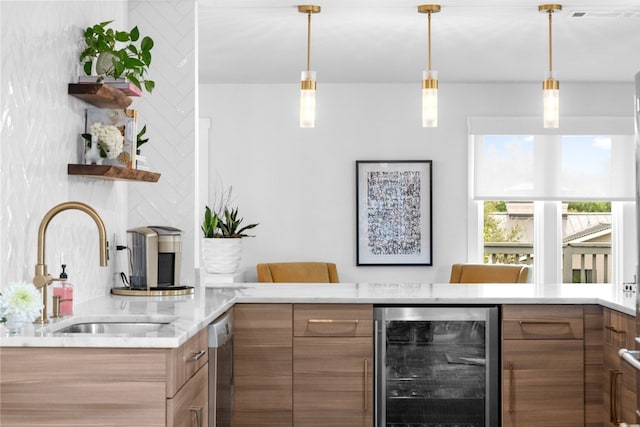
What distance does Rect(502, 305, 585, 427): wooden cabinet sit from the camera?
3664mm

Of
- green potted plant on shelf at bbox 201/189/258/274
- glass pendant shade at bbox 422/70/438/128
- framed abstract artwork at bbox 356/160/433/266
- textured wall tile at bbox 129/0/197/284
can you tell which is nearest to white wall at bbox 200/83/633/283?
framed abstract artwork at bbox 356/160/433/266

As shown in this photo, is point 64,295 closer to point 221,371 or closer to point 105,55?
point 221,371

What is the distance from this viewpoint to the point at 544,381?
3.67 meters

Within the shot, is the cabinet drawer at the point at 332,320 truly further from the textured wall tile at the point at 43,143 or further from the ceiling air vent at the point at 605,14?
the ceiling air vent at the point at 605,14

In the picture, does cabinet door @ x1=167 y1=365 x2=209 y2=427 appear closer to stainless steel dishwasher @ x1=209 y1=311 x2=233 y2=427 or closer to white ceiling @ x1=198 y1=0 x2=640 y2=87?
stainless steel dishwasher @ x1=209 y1=311 x2=233 y2=427

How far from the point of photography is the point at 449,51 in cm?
563

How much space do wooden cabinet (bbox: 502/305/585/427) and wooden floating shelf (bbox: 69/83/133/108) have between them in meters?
1.88

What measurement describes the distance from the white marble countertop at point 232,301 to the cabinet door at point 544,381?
0.22m

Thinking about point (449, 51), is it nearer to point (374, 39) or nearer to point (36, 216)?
point (374, 39)

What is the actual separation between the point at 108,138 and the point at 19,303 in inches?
44.5

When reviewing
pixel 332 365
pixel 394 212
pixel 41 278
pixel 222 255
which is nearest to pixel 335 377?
pixel 332 365

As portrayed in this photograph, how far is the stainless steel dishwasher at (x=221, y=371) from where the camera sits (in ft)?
9.82

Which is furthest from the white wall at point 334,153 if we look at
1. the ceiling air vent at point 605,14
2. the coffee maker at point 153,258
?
the coffee maker at point 153,258

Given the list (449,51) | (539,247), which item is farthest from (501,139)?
(449,51)
